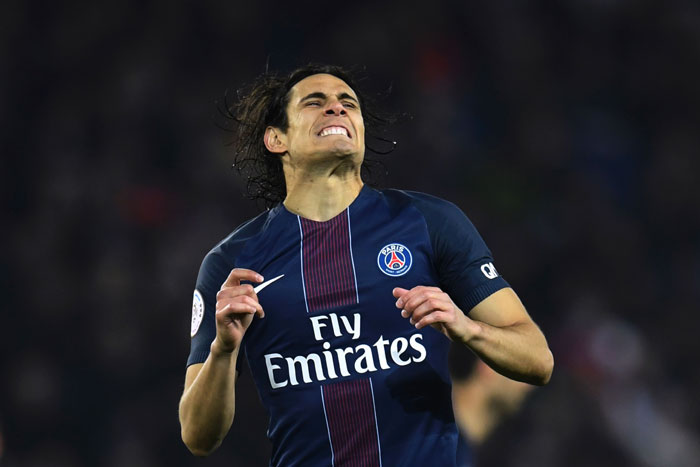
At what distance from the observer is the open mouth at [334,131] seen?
3.33 meters

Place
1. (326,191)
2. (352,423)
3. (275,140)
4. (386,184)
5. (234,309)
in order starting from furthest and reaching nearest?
1. (386,184)
2. (275,140)
3. (326,191)
4. (352,423)
5. (234,309)

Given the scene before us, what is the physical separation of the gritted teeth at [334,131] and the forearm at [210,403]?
0.82 m

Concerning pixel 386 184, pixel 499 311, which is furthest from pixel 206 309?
pixel 386 184

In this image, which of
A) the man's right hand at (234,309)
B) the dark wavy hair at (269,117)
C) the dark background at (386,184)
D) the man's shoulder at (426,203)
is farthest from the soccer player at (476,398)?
the man's right hand at (234,309)

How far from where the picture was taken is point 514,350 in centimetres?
289

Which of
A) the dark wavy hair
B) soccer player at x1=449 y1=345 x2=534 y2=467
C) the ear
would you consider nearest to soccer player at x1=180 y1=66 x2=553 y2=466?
the ear

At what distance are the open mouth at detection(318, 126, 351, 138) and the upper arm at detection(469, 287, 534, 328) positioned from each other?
0.74 metres

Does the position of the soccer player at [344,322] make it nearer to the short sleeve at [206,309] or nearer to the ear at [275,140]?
the short sleeve at [206,309]

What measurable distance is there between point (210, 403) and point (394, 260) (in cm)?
73

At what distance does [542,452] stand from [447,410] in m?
3.20

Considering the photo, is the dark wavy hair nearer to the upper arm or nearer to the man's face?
the man's face

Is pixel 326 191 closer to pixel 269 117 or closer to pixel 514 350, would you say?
pixel 269 117

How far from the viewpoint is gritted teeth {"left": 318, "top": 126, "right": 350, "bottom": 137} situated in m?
Result: 3.33

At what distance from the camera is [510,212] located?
7164mm
